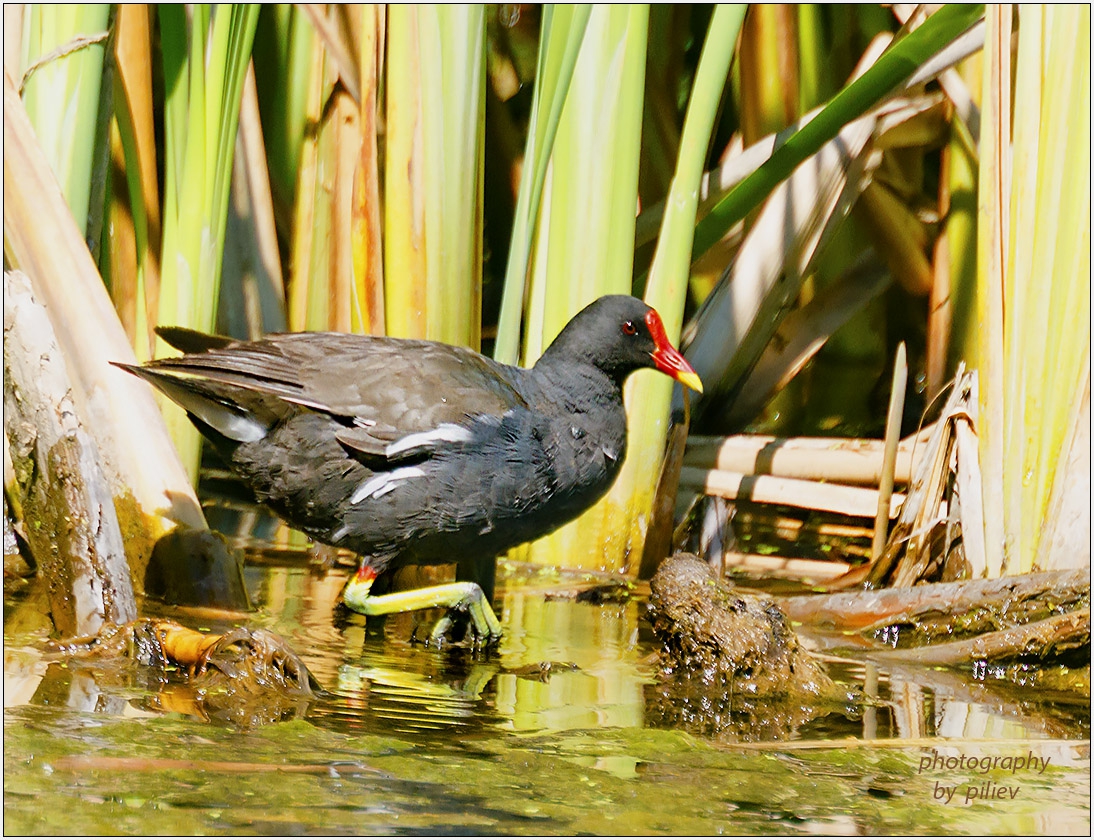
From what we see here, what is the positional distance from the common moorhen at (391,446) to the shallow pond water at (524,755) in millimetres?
305

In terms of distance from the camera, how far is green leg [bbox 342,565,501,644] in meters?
3.17

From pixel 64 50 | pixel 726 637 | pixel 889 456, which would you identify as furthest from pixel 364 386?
pixel 889 456

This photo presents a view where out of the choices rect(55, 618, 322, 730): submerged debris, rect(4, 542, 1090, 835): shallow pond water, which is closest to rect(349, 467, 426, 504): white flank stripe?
rect(4, 542, 1090, 835): shallow pond water

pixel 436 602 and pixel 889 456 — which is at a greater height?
pixel 889 456

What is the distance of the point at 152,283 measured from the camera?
13.2ft

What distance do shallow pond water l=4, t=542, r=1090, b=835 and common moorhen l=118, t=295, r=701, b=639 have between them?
0.30 m

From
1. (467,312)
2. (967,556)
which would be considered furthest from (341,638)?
(967,556)

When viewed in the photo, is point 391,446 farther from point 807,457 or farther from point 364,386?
point 807,457

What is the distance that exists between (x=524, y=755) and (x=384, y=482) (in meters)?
1.15

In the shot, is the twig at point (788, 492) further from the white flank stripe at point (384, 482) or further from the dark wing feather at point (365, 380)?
the white flank stripe at point (384, 482)

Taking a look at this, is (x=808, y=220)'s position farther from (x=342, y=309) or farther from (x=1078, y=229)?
(x=342, y=309)

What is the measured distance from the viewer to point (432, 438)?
3197 millimetres

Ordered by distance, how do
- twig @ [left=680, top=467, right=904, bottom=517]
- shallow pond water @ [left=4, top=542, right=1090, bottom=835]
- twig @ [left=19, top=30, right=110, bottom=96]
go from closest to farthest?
shallow pond water @ [left=4, top=542, right=1090, bottom=835], twig @ [left=19, top=30, right=110, bottom=96], twig @ [left=680, top=467, right=904, bottom=517]

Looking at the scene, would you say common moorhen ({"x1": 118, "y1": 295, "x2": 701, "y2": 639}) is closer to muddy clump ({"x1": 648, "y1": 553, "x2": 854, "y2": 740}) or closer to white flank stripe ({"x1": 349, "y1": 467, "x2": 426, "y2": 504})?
white flank stripe ({"x1": 349, "y1": 467, "x2": 426, "y2": 504})
